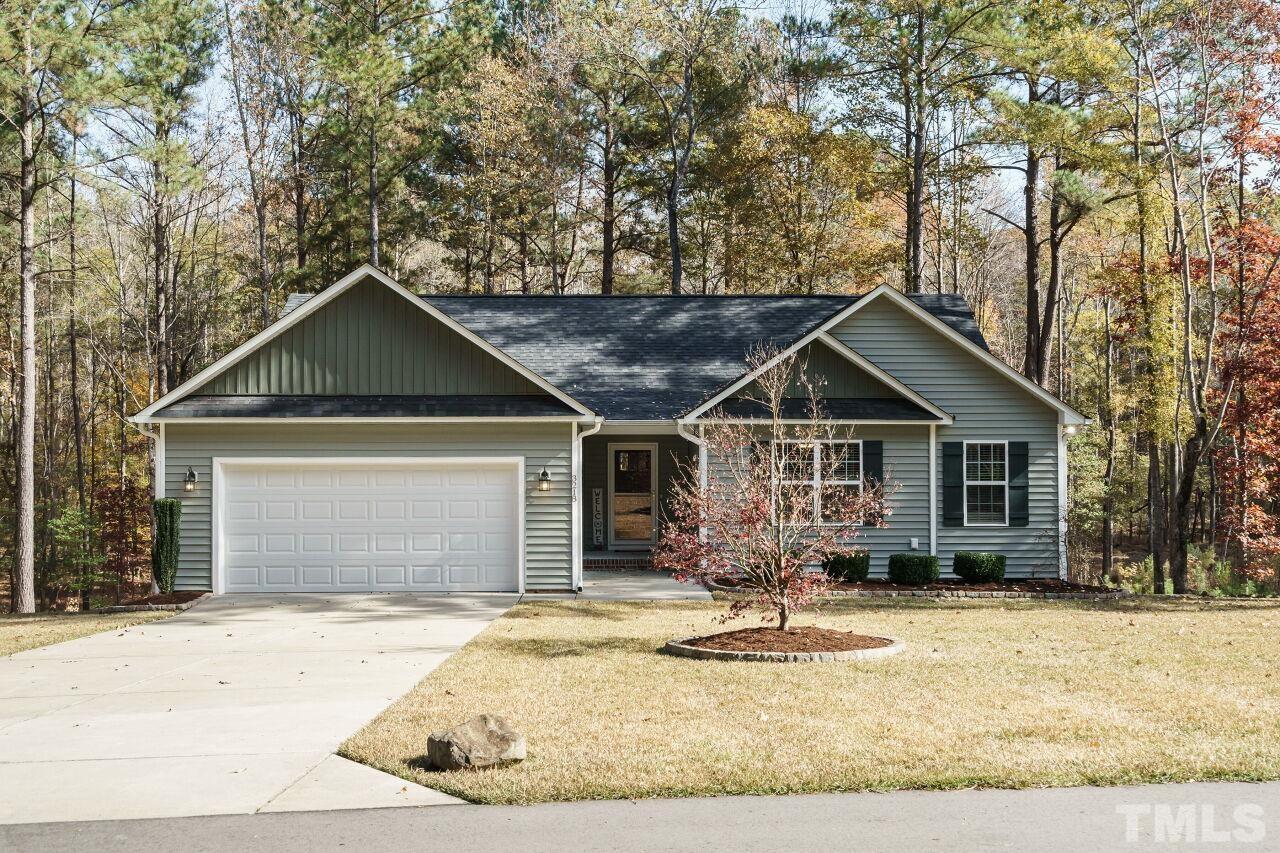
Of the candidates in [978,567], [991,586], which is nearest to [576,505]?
[978,567]

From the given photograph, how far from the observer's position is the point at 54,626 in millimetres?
14773

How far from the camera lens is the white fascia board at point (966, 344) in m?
19.6

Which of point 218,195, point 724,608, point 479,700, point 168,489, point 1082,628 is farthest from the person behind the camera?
point 218,195

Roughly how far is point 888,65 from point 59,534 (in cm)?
2312

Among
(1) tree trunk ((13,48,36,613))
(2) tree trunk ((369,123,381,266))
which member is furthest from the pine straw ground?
(2) tree trunk ((369,123,381,266))

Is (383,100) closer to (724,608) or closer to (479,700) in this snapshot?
(724,608)

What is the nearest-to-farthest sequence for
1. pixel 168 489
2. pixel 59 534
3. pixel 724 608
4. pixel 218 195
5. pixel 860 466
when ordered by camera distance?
pixel 724 608 → pixel 168 489 → pixel 860 466 → pixel 59 534 → pixel 218 195

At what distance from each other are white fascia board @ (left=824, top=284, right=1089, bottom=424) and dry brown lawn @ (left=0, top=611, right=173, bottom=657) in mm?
11838

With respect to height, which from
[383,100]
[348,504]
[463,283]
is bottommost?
[348,504]

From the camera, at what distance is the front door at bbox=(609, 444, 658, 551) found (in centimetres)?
2222

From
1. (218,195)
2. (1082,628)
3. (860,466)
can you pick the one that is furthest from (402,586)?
(218,195)

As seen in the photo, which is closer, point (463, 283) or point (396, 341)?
point (396, 341)

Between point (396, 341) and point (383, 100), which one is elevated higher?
point (383, 100)

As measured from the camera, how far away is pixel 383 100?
2923 centimetres
